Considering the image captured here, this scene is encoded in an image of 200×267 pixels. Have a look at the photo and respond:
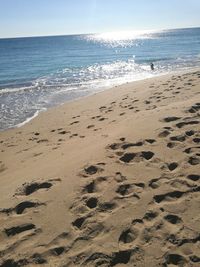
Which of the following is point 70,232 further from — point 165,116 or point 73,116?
point 73,116

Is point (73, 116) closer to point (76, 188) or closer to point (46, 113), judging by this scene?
point (46, 113)

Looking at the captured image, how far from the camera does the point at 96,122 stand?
10.4 metres

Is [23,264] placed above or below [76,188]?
below

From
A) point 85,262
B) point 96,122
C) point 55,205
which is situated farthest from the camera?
point 96,122

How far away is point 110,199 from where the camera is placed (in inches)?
187

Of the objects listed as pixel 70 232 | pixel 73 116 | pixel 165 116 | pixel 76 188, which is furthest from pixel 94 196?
pixel 73 116

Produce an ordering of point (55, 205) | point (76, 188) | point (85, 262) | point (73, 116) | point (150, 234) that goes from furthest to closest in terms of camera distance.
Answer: point (73, 116)
point (76, 188)
point (55, 205)
point (150, 234)
point (85, 262)

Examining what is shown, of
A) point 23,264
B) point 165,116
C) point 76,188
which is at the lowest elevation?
point 23,264

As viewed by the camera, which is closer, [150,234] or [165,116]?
[150,234]

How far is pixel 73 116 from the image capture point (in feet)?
40.8

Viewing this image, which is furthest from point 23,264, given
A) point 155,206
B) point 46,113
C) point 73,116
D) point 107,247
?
point 46,113

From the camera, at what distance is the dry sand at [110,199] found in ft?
12.5

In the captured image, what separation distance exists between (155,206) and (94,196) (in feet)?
3.08

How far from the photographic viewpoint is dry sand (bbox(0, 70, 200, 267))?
3.81m
